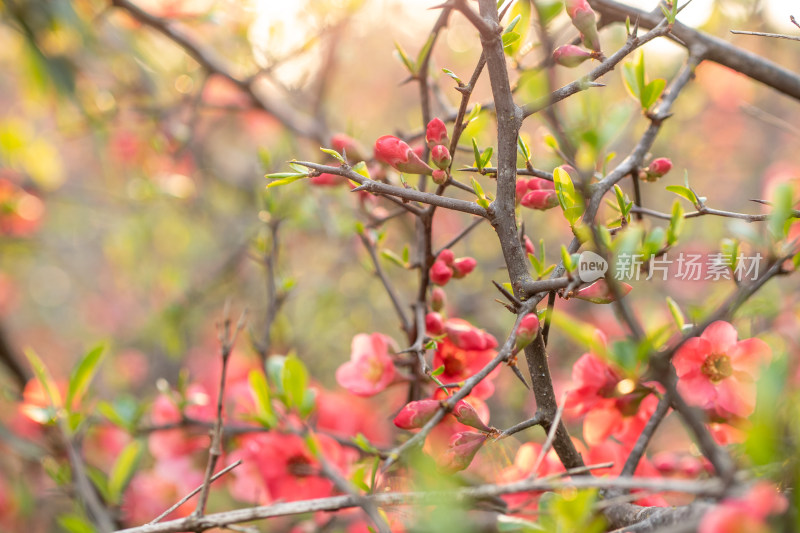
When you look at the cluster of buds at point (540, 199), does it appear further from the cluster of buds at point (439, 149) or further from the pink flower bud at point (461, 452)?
the pink flower bud at point (461, 452)

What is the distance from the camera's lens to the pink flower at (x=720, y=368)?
1.64 ft

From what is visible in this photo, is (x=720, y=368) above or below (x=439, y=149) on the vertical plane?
below

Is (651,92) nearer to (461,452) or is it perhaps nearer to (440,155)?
(440,155)

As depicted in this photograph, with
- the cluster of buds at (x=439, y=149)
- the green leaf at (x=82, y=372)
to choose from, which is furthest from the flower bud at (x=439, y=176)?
the green leaf at (x=82, y=372)

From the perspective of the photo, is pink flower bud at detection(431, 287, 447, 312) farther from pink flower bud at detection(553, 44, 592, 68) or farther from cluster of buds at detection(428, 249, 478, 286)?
pink flower bud at detection(553, 44, 592, 68)

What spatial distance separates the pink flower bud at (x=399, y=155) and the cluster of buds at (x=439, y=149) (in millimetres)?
13

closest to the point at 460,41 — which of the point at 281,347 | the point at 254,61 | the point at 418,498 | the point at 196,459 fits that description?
the point at 254,61

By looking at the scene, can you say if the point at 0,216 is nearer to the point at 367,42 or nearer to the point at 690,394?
the point at 367,42

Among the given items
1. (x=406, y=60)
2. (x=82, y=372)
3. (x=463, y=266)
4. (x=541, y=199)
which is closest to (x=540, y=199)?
(x=541, y=199)

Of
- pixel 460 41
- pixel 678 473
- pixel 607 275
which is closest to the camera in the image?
pixel 607 275

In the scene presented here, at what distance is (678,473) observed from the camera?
667 millimetres

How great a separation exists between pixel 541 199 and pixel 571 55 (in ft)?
0.40

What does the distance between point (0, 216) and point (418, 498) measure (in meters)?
1.72

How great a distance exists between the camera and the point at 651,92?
58 centimetres
